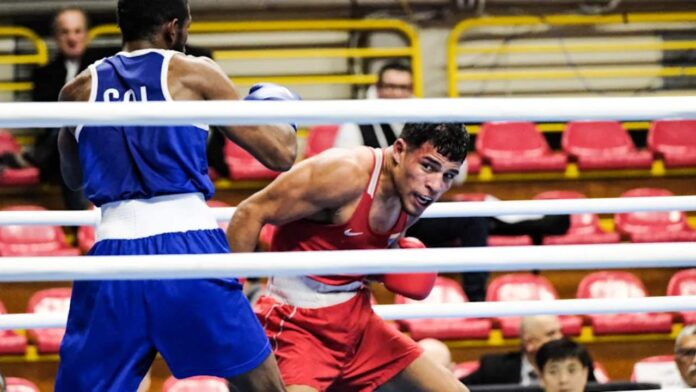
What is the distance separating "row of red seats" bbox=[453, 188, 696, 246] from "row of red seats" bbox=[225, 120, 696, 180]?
Result: 21 cm

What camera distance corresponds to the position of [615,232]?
629 centimetres

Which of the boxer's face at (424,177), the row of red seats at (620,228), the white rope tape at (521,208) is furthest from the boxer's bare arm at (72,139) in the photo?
the row of red seats at (620,228)

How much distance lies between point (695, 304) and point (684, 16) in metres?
5.23

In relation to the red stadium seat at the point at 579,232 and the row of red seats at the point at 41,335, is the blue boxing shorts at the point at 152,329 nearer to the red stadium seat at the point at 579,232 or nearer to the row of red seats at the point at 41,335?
the row of red seats at the point at 41,335

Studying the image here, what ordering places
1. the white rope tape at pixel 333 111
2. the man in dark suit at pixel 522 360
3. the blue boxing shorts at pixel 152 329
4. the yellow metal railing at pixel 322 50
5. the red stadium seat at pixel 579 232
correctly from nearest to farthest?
the white rope tape at pixel 333 111 → the blue boxing shorts at pixel 152 329 → the man in dark suit at pixel 522 360 → the red stadium seat at pixel 579 232 → the yellow metal railing at pixel 322 50

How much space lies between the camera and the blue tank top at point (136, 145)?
7.62ft

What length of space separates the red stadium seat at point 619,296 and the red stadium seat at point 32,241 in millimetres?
2644

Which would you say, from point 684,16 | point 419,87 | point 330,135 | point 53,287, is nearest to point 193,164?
point 53,287

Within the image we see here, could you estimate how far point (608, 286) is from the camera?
5844mm

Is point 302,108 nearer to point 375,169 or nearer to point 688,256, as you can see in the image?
point 688,256

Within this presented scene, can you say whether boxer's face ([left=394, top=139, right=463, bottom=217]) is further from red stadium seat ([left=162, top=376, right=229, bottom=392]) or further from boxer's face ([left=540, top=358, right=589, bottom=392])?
red stadium seat ([left=162, top=376, right=229, bottom=392])

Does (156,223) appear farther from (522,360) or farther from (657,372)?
(657,372)

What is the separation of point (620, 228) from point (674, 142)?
2.77 ft

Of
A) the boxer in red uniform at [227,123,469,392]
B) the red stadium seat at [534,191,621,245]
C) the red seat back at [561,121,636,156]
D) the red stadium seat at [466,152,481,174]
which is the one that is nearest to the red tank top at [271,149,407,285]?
the boxer in red uniform at [227,123,469,392]
